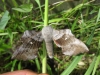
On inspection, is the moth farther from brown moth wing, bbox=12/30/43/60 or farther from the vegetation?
the vegetation

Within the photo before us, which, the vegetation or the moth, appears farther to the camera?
the vegetation

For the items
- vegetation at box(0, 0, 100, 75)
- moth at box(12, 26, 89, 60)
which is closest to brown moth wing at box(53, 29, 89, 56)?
moth at box(12, 26, 89, 60)

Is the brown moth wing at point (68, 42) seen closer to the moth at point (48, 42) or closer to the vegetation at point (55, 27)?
the moth at point (48, 42)

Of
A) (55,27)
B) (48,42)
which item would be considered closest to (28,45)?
(48,42)

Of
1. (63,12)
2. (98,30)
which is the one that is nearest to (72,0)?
(63,12)

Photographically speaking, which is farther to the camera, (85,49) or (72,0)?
(72,0)

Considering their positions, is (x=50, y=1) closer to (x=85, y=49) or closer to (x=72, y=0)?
(x=72, y=0)

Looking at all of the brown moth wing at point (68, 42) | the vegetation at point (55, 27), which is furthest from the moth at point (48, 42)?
the vegetation at point (55, 27)
